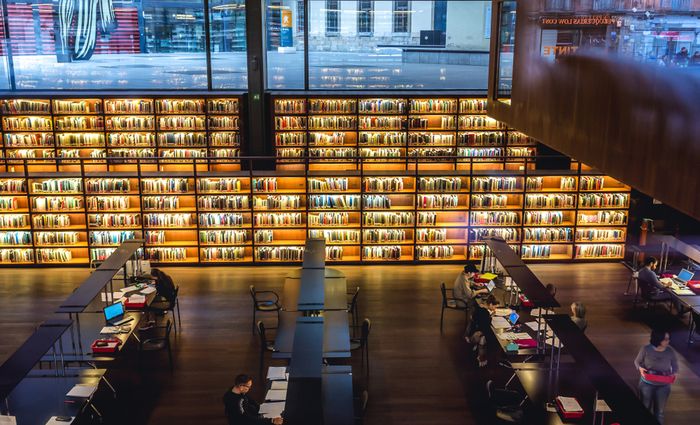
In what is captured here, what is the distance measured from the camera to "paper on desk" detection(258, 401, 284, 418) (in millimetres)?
6656

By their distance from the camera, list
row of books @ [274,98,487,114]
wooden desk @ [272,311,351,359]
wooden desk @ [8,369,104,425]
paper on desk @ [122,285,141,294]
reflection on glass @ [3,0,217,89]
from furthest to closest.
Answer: reflection on glass @ [3,0,217,89] → row of books @ [274,98,487,114] → paper on desk @ [122,285,141,294] → wooden desk @ [272,311,351,359] → wooden desk @ [8,369,104,425]

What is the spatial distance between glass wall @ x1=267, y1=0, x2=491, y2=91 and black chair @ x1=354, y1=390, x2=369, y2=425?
9.94 meters

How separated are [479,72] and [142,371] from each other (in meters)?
11.9

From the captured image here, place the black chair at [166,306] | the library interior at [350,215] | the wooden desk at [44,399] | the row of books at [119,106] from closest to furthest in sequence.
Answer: the wooden desk at [44,399] < the library interior at [350,215] < the black chair at [166,306] < the row of books at [119,106]

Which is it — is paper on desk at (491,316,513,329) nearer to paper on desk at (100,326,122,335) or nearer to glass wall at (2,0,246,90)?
paper on desk at (100,326,122,335)

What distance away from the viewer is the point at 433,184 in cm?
1219

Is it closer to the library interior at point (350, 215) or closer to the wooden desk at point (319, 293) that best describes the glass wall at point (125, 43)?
the library interior at point (350, 215)

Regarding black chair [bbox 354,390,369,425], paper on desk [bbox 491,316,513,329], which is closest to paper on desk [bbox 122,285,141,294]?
black chair [bbox 354,390,369,425]

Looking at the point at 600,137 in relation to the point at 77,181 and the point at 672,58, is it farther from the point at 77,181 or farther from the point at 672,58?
the point at 77,181

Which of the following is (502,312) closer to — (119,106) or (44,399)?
(44,399)

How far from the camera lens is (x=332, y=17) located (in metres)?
17.1

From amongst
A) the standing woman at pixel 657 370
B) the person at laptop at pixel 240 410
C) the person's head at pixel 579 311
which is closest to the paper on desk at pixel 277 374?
the person at laptop at pixel 240 410

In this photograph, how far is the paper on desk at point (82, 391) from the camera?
6.71 meters

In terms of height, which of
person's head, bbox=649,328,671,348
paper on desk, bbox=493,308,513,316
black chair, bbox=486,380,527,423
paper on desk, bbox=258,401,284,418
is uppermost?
person's head, bbox=649,328,671,348
